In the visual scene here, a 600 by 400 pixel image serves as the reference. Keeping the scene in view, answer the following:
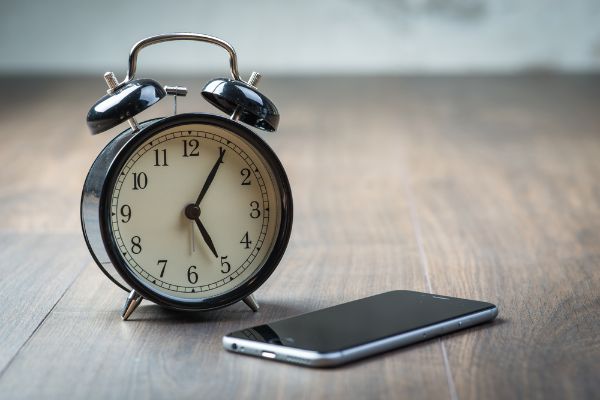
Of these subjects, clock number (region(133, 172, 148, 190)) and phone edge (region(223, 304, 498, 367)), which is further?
clock number (region(133, 172, 148, 190))

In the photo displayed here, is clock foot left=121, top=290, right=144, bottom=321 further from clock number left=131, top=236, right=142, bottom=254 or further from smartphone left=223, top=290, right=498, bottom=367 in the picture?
smartphone left=223, top=290, right=498, bottom=367

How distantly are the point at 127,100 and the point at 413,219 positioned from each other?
0.85m

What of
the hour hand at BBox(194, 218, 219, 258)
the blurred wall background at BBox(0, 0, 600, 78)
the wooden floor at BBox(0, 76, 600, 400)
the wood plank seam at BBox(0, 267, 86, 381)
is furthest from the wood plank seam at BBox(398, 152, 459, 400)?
the blurred wall background at BBox(0, 0, 600, 78)

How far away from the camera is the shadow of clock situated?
1.15 metres

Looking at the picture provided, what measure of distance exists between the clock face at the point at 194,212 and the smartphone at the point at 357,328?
13 centimetres

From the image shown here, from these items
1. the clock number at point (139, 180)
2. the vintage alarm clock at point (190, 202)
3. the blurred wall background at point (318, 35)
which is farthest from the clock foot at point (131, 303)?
the blurred wall background at point (318, 35)

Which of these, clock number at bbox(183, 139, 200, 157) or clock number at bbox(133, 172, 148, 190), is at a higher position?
clock number at bbox(183, 139, 200, 157)

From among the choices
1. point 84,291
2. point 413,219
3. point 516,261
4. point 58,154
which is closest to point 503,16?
point 58,154

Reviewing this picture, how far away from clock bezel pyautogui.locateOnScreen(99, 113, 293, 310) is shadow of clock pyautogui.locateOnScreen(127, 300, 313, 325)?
0.02 meters

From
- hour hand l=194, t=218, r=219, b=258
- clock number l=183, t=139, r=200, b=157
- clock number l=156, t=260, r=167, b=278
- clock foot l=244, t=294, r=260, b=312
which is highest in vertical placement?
clock number l=183, t=139, r=200, b=157

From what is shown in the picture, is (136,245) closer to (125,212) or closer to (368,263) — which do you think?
(125,212)

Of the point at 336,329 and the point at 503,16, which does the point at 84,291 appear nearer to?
the point at 336,329

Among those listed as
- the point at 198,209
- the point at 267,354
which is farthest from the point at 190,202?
the point at 267,354

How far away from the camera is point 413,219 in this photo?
1.82m
